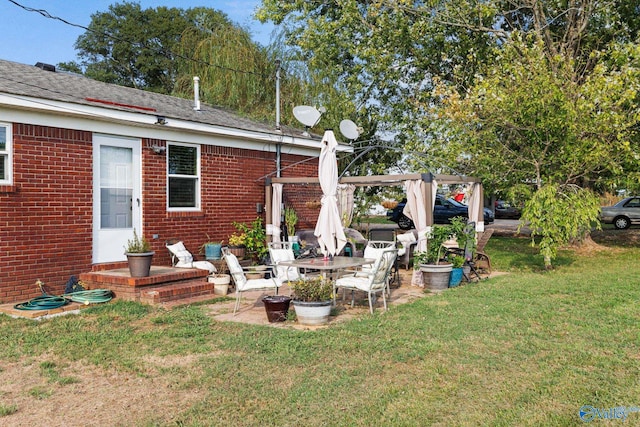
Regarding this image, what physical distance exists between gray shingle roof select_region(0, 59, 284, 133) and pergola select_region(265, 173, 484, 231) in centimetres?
138

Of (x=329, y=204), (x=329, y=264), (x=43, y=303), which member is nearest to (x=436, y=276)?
(x=329, y=264)

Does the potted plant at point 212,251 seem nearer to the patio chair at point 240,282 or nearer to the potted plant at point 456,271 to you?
the patio chair at point 240,282

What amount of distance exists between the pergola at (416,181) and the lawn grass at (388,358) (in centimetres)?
245

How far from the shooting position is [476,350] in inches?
221

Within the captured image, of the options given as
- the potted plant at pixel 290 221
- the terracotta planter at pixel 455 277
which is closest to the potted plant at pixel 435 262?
the terracotta planter at pixel 455 277

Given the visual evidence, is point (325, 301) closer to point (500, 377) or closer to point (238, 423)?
point (500, 377)

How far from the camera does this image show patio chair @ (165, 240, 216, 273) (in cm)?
992

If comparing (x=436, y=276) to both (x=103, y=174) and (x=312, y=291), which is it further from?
(x=103, y=174)

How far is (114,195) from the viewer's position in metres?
9.46

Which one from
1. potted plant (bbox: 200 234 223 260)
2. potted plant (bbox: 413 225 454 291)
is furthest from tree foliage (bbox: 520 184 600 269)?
potted plant (bbox: 200 234 223 260)

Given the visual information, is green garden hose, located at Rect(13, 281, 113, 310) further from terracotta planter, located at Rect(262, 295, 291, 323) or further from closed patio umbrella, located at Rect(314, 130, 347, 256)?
closed patio umbrella, located at Rect(314, 130, 347, 256)

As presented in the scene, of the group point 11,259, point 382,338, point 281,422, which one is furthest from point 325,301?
point 11,259


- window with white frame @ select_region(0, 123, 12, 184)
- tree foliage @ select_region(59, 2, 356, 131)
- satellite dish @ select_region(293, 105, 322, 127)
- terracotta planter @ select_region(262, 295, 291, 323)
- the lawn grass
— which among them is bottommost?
the lawn grass

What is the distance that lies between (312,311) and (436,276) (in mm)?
3492
